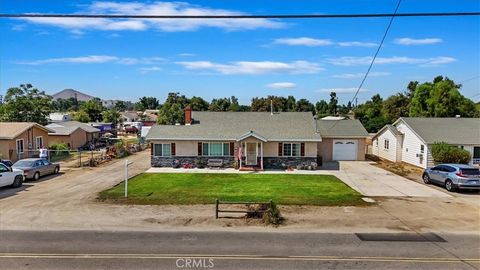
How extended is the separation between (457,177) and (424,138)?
37.1 feet

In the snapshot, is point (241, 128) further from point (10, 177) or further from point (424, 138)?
point (10, 177)

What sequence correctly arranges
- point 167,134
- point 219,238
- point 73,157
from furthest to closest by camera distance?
1. point 73,157
2. point 167,134
3. point 219,238

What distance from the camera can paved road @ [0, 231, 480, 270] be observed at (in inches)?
461

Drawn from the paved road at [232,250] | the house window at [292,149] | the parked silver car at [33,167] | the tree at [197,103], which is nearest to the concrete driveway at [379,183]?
the house window at [292,149]

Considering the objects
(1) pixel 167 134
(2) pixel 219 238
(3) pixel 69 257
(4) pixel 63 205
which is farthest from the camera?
(1) pixel 167 134

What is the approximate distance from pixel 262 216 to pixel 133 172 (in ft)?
59.1

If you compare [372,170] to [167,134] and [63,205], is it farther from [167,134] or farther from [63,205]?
[63,205]

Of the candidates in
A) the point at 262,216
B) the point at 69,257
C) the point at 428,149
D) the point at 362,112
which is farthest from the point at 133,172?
the point at 362,112

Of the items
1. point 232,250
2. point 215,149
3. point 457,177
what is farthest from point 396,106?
point 232,250

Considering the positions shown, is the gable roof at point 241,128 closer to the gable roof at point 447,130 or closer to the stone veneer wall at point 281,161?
the stone veneer wall at point 281,161

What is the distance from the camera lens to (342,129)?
41688 millimetres

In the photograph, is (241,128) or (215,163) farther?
(241,128)

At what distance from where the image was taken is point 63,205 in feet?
65.3

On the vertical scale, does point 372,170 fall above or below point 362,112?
below
